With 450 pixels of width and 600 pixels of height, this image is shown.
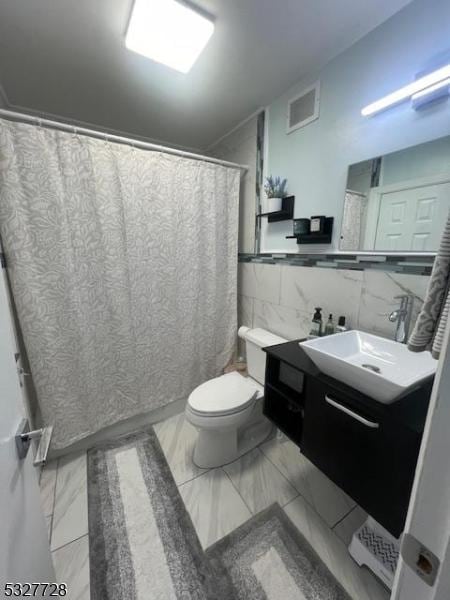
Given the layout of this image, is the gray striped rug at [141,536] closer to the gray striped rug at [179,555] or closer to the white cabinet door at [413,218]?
the gray striped rug at [179,555]

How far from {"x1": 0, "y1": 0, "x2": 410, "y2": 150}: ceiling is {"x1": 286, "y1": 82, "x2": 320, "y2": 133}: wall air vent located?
0.10 metres

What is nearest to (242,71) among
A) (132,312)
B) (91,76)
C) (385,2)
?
(385,2)

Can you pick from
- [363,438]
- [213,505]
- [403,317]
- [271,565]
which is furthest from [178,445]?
[403,317]

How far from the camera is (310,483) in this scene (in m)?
1.42

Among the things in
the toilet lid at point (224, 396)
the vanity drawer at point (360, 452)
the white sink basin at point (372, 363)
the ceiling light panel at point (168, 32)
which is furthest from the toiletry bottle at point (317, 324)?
A: the ceiling light panel at point (168, 32)

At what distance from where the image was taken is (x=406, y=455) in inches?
29.7

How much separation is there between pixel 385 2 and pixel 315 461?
1.98m

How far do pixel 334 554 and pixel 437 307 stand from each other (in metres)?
1.35

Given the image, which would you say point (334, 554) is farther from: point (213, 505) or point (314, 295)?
point (314, 295)

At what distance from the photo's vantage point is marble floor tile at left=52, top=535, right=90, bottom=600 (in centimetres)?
98

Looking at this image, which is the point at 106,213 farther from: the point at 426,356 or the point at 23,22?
the point at 426,356

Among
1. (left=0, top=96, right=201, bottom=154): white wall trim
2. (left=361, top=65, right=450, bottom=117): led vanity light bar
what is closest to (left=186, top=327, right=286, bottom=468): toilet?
(left=361, top=65, right=450, bottom=117): led vanity light bar

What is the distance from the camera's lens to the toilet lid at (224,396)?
1415mm

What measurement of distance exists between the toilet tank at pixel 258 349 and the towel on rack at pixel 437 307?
4.19 ft
